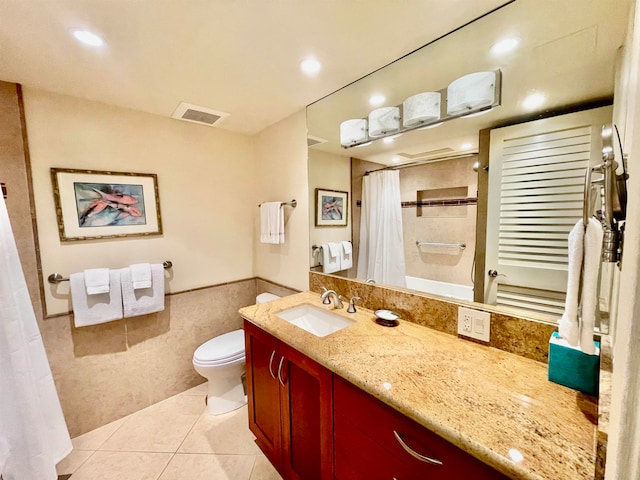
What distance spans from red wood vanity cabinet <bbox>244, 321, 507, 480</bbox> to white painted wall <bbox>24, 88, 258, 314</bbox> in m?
→ 0.95

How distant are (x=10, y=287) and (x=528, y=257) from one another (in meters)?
2.39

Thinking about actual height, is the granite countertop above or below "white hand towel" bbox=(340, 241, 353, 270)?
below

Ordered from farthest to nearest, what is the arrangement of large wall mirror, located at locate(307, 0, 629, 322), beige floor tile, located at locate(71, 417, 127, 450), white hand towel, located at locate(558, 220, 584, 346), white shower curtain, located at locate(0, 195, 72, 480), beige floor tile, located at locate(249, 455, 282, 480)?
beige floor tile, located at locate(71, 417, 127, 450) → beige floor tile, located at locate(249, 455, 282, 480) → white shower curtain, located at locate(0, 195, 72, 480) → large wall mirror, located at locate(307, 0, 629, 322) → white hand towel, located at locate(558, 220, 584, 346)

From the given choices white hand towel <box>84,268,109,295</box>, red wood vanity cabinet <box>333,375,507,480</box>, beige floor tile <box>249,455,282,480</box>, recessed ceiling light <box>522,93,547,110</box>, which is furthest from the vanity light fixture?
beige floor tile <box>249,455,282,480</box>

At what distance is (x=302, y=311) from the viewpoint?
1.71m

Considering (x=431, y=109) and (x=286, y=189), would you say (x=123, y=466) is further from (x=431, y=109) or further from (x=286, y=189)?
(x=431, y=109)

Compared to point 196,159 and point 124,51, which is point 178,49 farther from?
point 196,159

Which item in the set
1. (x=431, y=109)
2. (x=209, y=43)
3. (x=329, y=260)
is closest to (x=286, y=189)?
(x=329, y=260)

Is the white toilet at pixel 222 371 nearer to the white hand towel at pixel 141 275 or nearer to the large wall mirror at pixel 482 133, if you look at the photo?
Answer: the white hand towel at pixel 141 275

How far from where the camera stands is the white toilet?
1829mm

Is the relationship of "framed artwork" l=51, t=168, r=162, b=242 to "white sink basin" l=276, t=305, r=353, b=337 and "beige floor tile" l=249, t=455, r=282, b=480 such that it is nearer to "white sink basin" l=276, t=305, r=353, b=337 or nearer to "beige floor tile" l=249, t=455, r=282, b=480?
"white sink basin" l=276, t=305, r=353, b=337

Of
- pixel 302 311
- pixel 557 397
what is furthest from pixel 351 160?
pixel 557 397

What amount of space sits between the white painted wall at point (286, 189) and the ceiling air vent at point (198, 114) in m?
0.44

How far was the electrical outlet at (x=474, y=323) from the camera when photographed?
1.09 m
